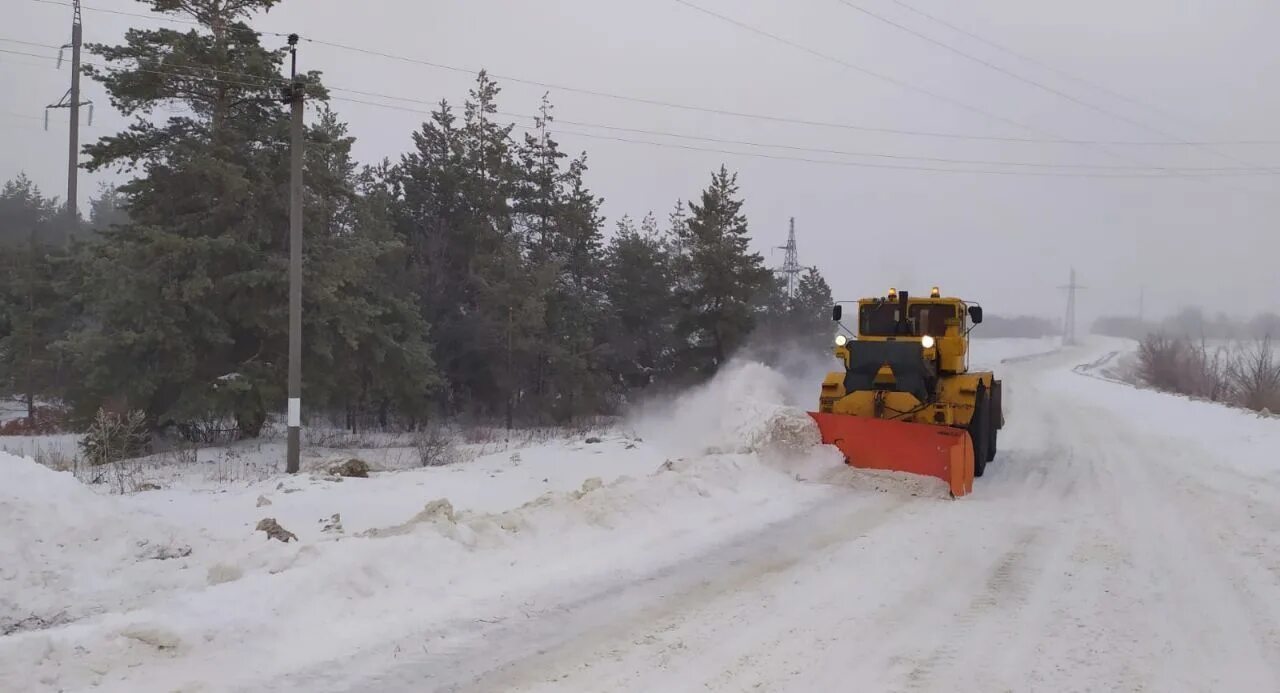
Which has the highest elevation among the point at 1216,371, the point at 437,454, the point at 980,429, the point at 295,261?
the point at 295,261

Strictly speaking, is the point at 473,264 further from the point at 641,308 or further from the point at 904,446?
the point at 904,446

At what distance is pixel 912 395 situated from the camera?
11.5 metres

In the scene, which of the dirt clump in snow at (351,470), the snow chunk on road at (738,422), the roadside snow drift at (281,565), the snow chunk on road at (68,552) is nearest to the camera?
the roadside snow drift at (281,565)

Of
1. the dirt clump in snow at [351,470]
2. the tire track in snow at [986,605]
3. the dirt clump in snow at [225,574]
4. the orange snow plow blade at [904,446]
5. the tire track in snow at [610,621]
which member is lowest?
the dirt clump in snow at [351,470]

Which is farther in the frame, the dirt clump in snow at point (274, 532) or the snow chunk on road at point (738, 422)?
the snow chunk on road at point (738, 422)

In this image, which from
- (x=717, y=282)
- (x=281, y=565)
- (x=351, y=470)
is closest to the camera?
(x=281, y=565)

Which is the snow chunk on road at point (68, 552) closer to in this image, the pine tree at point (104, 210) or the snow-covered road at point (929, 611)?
the snow-covered road at point (929, 611)

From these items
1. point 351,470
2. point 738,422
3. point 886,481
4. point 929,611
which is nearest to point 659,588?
point 929,611

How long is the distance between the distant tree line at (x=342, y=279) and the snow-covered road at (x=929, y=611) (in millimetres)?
13767

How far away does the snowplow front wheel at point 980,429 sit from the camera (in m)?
11.7

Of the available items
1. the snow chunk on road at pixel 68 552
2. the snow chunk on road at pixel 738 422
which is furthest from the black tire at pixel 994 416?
the snow chunk on road at pixel 68 552

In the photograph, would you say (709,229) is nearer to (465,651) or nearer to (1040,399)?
(1040,399)

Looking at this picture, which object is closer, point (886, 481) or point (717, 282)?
point (886, 481)

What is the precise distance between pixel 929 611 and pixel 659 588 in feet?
6.27
